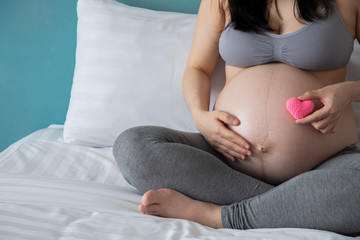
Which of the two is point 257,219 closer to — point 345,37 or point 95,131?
point 345,37

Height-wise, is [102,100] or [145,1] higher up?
[145,1]

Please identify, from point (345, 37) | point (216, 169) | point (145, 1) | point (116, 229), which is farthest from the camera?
point (145, 1)

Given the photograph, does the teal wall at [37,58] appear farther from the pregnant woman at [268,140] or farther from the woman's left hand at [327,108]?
the woman's left hand at [327,108]


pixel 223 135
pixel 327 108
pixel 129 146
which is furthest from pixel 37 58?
pixel 327 108

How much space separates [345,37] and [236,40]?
0.30 metres

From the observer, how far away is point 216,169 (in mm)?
980

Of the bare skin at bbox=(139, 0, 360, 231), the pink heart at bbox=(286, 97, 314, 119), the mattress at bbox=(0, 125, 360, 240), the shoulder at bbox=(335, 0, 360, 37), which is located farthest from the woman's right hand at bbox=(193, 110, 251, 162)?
the shoulder at bbox=(335, 0, 360, 37)

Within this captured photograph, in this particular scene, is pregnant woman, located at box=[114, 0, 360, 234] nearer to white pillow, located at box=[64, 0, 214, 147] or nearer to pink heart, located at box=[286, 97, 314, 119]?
pink heart, located at box=[286, 97, 314, 119]

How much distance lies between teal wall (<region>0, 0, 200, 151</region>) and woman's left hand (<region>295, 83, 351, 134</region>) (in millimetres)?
967

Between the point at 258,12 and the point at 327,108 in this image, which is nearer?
the point at 327,108

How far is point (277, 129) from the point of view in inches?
40.1

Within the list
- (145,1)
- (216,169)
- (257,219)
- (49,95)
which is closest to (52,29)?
(49,95)

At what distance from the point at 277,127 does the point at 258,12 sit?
0.38 meters

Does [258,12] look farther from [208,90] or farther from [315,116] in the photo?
[315,116]
